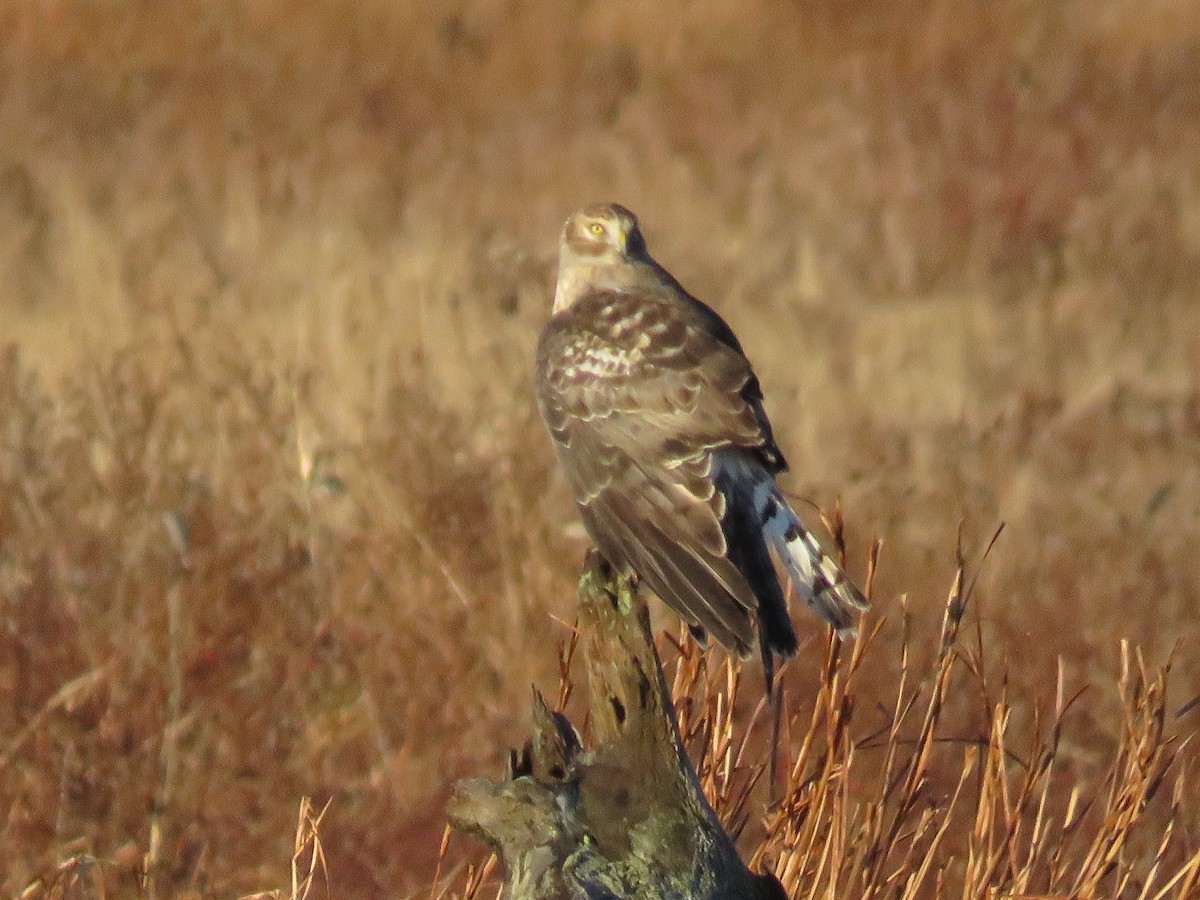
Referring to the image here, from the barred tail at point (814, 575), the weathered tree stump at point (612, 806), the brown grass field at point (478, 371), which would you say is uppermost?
the barred tail at point (814, 575)

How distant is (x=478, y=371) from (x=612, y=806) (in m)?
5.71

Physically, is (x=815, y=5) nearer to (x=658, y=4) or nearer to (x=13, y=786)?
(x=658, y=4)

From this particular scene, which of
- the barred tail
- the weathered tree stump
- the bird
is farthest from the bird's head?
the weathered tree stump

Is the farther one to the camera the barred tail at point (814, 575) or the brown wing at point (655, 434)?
the brown wing at point (655, 434)

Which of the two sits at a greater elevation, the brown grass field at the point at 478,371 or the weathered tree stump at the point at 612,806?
the weathered tree stump at the point at 612,806

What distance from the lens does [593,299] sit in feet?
14.6

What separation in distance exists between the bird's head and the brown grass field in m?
1.28

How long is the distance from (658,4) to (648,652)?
8.47m

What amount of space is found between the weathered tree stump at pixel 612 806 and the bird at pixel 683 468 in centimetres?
32

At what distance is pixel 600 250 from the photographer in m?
4.75

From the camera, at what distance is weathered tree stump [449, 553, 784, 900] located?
2.96m

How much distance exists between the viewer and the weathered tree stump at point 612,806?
9.72 feet

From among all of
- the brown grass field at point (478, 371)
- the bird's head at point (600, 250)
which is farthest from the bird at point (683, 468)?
the brown grass field at point (478, 371)

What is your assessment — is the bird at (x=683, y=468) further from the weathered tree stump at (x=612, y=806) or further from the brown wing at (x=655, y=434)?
the weathered tree stump at (x=612, y=806)
